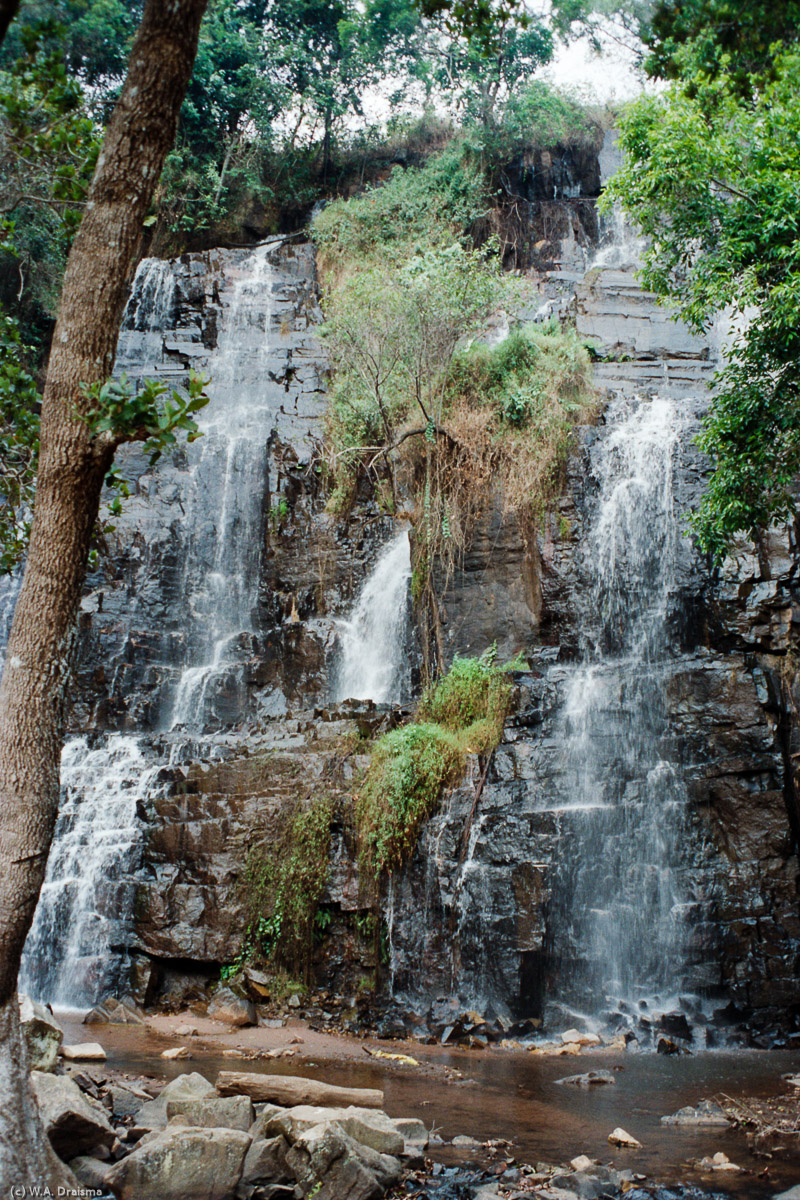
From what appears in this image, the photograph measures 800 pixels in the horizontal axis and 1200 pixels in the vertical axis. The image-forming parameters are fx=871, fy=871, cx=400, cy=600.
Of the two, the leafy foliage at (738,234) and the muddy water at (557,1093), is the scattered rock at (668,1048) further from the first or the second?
the leafy foliage at (738,234)

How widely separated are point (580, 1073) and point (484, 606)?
27.2 ft

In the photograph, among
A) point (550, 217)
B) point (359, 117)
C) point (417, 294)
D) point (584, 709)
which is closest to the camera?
point (584, 709)

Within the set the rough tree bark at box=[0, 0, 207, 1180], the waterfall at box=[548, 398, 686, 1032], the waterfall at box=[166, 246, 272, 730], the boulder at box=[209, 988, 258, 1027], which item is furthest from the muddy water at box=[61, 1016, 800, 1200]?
the waterfall at box=[166, 246, 272, 730]

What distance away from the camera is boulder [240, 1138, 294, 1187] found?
14.7ft

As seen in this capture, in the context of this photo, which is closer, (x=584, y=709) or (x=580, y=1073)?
(x=580, y=1073)

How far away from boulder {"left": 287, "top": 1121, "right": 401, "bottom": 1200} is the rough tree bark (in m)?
1.29

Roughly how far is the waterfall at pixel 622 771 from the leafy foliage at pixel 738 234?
9.50 feet

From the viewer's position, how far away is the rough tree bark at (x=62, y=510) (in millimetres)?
3795

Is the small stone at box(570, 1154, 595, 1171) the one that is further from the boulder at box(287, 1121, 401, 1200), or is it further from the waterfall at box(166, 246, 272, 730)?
the waterfall at box(166, 246, 272, 730)

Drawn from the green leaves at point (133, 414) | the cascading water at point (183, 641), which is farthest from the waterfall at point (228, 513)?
the green leaves at point (133, 414)

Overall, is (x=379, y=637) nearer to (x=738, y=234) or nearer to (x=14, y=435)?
(x=738, y=234)

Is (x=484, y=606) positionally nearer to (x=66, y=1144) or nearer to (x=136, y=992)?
(x=136, y=992)

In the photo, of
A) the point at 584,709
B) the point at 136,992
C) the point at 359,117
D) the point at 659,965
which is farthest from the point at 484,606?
the point at 359,117

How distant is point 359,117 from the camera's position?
2664 centimetres
